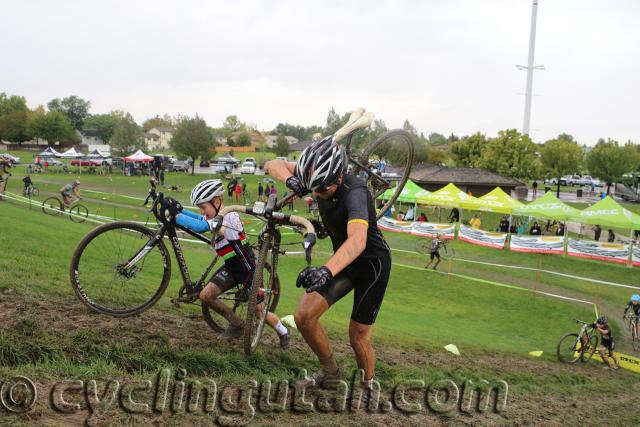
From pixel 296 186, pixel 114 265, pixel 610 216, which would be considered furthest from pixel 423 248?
pixel 296 186

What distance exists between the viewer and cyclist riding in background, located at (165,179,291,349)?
675 cm

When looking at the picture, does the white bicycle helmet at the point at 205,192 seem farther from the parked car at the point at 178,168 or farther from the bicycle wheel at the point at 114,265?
the parked car at the point at 178,168

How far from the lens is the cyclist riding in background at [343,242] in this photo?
503cm

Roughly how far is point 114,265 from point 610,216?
3025 cm

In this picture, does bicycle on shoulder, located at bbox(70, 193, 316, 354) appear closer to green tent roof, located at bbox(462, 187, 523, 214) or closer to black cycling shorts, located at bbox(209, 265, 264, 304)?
black cycling shorts, located at bbox(209, 265, 264, 304)

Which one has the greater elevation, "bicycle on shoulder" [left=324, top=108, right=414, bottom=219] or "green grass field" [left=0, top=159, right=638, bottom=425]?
"bicycle on shoulder" [left=324, top=108, right=414, bottom=219]

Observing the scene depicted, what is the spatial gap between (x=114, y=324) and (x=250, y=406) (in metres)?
2.47

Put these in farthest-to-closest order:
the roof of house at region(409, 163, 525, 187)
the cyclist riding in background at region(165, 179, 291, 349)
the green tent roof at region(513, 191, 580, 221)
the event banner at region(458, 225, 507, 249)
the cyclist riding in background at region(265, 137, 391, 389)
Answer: the roof of house at region(409, 163, 525, 187)
the event banner at region(458, 225, 507, 249)
the green tent roof at region(513, 191, 580, 221)
the cyclist riding in background at region(165, 179, 291, 349)
the cyclist riding in background at region(265, 137, 391, 389)

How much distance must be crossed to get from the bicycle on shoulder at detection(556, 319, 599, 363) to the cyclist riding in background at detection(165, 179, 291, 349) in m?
12.5

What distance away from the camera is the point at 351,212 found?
16.3 feet

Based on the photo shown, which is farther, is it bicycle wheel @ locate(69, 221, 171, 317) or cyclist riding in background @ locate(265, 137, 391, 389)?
bicycle wheel @ locate(69, 221, 171, 317)

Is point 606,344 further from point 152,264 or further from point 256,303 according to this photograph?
point 152,264

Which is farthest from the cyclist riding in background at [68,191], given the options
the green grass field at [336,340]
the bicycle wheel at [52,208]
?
the green grass field at [336,340]

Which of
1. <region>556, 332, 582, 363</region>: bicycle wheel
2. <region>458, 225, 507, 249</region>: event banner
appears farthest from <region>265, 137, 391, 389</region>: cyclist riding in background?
<region>458, 225, 507, 249</region>: event banner
